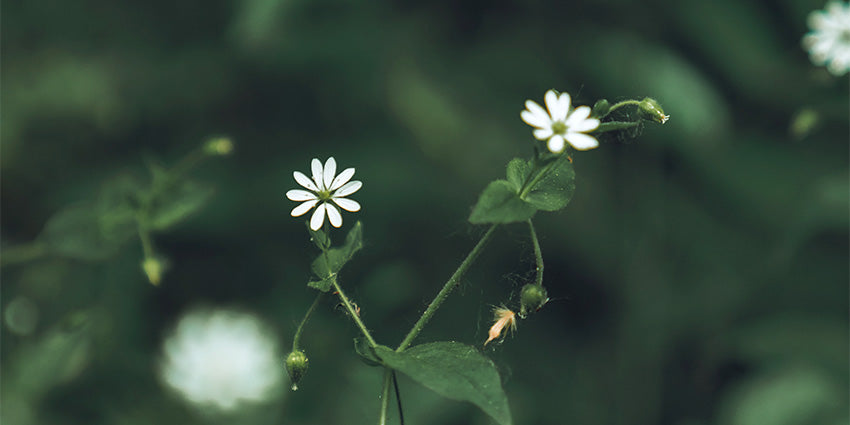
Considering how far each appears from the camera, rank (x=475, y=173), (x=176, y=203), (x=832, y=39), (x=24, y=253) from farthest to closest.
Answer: (x=475, y=173), (x=832, y=39), (x=24, y=253), (x=176, y=203)

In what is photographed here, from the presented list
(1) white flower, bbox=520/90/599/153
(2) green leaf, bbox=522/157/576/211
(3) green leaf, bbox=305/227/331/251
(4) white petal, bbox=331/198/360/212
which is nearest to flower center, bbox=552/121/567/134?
(1) white flower, bbox=520/90/599/153

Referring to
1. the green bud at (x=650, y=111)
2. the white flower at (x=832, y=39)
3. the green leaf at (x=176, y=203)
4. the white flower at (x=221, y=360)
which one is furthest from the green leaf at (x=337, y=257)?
the white flower at (x=832, y=39)

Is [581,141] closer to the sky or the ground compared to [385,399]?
closer to the sky

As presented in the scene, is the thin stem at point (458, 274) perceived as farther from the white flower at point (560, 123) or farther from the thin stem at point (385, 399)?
the white flower at point (560, 123)

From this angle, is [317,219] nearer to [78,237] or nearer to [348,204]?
[348,204]

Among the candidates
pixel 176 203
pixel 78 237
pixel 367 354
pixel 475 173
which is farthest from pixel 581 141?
pixel 475 173
